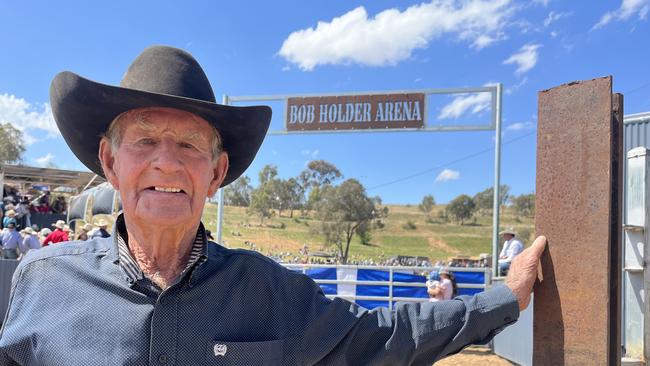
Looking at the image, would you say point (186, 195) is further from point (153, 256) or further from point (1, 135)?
point (1, 135)

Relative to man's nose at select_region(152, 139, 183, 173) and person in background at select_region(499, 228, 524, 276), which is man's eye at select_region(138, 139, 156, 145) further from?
person in background at select_region(499, 228, 524, 276)

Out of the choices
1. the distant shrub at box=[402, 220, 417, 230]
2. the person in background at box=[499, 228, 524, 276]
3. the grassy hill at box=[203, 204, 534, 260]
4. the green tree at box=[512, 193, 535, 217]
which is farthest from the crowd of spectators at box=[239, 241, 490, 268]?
the green tree at box=[512, 193, 535, 217]

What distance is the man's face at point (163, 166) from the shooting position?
1588 mm

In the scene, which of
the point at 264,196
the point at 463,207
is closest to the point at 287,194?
the point at 264,196

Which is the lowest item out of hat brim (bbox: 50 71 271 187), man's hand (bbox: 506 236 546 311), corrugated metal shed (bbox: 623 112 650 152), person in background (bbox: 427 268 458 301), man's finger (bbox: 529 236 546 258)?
person in background (bbox: 427 268 458 301)

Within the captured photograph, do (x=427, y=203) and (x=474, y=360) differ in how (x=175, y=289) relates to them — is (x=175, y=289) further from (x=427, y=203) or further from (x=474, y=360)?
(x=427, y=203)

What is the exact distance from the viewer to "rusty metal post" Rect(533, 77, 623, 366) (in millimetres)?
1668

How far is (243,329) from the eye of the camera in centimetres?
159

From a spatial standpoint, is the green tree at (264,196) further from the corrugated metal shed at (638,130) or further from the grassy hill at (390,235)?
the corrugated metal shed at (638,130)

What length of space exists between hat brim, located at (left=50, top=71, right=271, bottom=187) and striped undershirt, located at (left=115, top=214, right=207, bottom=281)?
332 millimetres

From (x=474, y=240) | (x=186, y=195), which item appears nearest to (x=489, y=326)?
(x=186, y=195)

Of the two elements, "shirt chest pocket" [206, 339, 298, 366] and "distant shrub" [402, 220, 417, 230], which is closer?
"shirt chest pocket" [206, 339, 298, 366]

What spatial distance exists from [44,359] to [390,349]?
1.03 metres

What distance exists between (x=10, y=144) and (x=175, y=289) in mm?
62173
